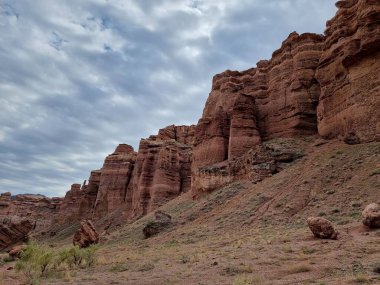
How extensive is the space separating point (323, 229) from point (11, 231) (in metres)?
23.5

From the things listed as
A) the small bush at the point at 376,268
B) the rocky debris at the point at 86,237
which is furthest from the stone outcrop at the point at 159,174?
the small bush at the point at 376,268

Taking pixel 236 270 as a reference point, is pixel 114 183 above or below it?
above

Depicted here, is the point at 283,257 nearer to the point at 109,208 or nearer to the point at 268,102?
the point at 268,102

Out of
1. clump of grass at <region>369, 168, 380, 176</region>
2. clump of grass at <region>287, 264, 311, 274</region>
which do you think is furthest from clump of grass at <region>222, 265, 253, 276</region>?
clump of grass at <region>369, 168, 380, 176</region>

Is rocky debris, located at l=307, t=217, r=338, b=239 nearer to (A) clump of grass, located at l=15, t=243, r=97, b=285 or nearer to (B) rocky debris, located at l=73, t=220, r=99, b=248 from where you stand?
(A) clump of grass, located at l=15, t=243, r=97, b=285

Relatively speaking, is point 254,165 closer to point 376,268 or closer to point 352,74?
point 352,74

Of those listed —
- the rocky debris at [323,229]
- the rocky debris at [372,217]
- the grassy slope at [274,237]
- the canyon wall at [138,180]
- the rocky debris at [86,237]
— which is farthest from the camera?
the canyon wall at [138,180]

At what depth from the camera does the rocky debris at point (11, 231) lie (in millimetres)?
27391

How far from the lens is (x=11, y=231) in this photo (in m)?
27.5

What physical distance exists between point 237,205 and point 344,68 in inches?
638

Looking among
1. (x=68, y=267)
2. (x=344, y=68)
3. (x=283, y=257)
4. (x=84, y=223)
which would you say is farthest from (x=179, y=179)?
(x=283, y=257)

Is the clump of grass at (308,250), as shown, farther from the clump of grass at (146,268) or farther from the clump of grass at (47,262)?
the clump of grass at (47,262)

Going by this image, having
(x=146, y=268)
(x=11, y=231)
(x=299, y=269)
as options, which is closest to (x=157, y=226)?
(x=11, y=231)

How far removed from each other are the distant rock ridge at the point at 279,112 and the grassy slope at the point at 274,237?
2790 millimetres
